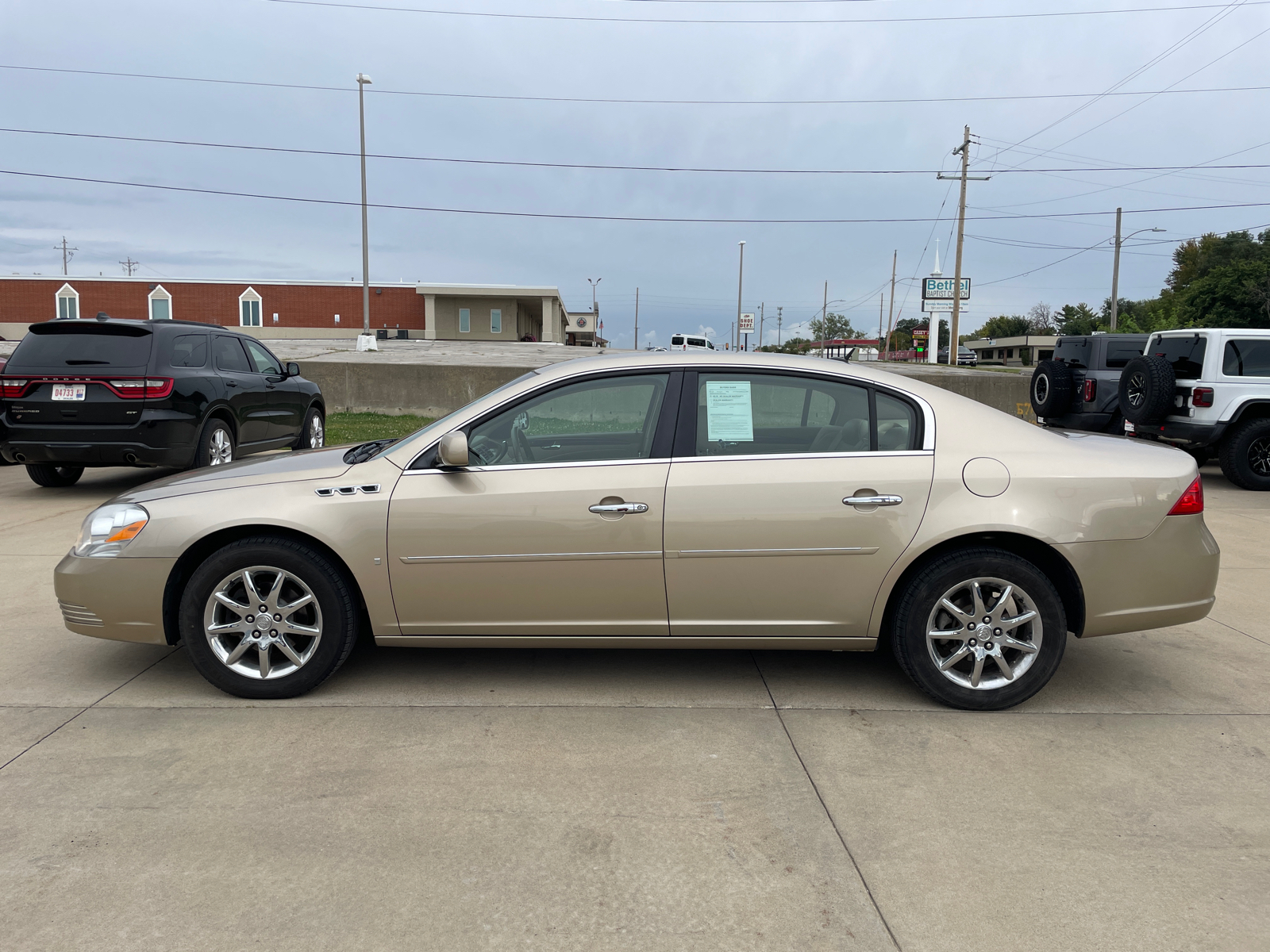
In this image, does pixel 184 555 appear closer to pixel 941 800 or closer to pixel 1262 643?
pixel 941 800

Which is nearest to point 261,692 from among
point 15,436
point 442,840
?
point 442,840

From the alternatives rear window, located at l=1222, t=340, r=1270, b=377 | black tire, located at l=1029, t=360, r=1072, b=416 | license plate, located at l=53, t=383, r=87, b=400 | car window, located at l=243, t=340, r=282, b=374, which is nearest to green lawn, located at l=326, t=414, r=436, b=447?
car window, located at l=243, t=340, r=282, b=374

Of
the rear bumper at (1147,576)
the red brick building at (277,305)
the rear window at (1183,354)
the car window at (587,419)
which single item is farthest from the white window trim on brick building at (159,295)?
the rear bumper at (1147,576)

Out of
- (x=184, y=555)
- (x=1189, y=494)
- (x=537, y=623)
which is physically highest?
(x=1189, y=494)

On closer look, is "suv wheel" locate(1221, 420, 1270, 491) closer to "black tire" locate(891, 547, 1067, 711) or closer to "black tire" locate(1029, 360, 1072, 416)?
"black tire" locate(1029, 360, 1072, 416)

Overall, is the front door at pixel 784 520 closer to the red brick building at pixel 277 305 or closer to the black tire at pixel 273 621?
the black tire at pixel 273 621

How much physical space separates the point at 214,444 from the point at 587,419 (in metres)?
6.54

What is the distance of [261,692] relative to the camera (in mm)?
3910

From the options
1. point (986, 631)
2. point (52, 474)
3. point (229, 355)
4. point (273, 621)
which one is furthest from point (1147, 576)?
point (52, 474)

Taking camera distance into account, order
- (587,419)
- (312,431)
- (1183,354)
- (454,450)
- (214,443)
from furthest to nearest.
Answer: (312,431) < (1183,354) < (214,443) < (587,419) < (454,450)

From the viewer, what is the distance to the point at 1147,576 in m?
3.85

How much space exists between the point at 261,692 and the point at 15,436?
6.32 metres

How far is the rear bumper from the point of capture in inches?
150

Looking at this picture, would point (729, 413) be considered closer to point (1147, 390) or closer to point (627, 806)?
point (627, 806)
